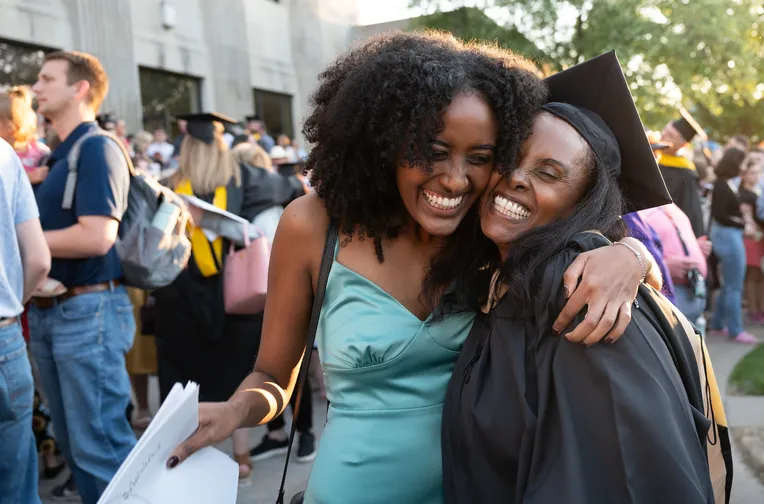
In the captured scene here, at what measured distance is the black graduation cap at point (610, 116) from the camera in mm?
1757

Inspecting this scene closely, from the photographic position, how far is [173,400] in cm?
150

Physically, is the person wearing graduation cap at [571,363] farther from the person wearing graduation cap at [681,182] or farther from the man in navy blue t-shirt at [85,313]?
the person wearing graduation cap at [681,182]

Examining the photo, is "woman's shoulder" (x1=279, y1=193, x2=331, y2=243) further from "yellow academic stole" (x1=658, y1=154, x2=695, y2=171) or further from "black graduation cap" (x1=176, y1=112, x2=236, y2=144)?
"yellow academic stole" (x1=658, y1=154, x2=695, y2=171)

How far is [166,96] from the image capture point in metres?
15.4

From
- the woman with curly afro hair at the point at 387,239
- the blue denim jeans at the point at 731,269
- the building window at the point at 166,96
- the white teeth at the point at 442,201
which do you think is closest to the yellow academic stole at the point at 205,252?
the woman with curly afro hair at the point at 387,239

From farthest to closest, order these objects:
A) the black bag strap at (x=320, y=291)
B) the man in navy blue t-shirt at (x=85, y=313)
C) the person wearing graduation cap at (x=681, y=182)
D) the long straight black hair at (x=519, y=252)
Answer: the person wearing graduation cap at (x=681, y=182) < the man in navy blue t-shirt at (x=85, y=313) < the black bag strap at (x=320, y=291) < the long straight black hair at (x=519, y=252)

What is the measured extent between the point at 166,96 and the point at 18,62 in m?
3.78

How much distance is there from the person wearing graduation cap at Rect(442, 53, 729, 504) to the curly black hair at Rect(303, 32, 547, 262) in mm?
120

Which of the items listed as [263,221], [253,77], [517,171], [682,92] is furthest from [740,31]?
[517,171]

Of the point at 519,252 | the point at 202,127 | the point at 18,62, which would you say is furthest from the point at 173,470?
the point at 18,62

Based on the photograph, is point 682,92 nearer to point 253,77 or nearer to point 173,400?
point 253,77

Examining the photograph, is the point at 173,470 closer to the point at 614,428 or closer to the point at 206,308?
the point at 614,428

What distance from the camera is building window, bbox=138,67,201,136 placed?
14695 mm

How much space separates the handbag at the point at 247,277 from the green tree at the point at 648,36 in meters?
16.2
